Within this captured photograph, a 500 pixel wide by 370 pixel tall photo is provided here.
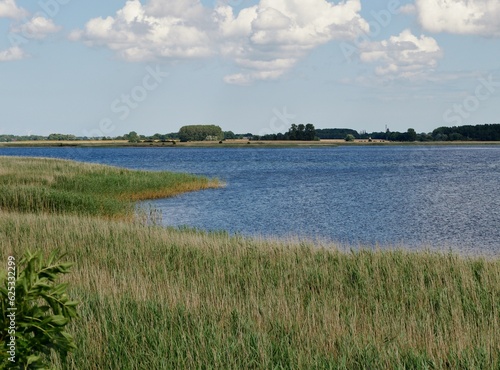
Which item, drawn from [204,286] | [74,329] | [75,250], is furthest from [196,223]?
[74,329]

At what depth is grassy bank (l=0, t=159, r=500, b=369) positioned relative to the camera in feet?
22.1

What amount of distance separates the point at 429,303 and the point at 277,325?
3472 mm

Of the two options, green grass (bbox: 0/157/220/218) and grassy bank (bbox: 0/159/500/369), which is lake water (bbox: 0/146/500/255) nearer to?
green grass (bbox: 0/157/220/218)

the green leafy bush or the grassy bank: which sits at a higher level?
the green leafy bush

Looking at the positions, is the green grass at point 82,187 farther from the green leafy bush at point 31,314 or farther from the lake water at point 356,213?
the green leafy bush at point 31,314

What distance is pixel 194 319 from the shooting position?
7.83 meters

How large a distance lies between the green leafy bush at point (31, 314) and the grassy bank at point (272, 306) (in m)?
2.92

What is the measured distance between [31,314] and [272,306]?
19.2ft

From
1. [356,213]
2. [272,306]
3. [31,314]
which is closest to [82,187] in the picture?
[356,213]

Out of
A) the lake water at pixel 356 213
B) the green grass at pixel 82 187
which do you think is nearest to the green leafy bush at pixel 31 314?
the lake water at pixel 356 213

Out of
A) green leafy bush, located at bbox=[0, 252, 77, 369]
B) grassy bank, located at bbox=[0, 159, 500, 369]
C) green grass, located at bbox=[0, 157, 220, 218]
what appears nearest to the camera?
green leafy bush, located at bbox=[0, 252, 77, 369]

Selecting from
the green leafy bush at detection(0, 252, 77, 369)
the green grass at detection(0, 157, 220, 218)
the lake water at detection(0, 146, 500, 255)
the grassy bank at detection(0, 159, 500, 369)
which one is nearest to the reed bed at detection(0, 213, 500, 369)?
the grassy bank at detection(0, 159, 500, 369)

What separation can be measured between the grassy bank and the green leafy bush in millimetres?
2920

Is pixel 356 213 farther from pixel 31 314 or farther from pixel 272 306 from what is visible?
pixel 31 314
